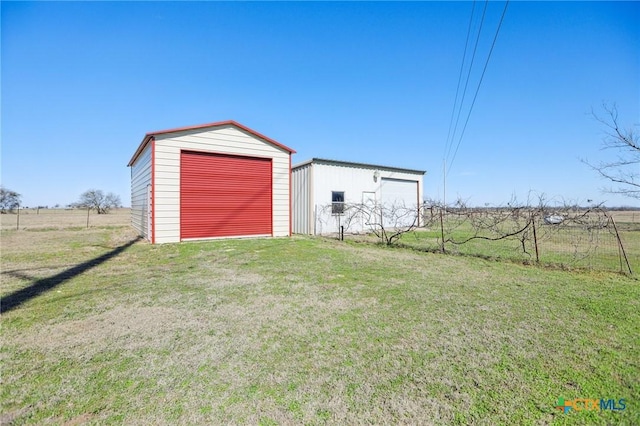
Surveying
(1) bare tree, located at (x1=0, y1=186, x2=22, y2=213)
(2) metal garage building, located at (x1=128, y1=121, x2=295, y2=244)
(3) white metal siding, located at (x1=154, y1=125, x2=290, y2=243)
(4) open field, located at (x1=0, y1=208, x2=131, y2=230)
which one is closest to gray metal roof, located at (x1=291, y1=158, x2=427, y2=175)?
(2) metal garage building, located at (x1=128, y1=121, x2=295, y2=244)

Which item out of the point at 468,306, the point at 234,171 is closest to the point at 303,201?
the point at 234,171

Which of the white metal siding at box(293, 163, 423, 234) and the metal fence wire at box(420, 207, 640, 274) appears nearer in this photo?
the metal fence wire at box(420, 207, 640, 274)

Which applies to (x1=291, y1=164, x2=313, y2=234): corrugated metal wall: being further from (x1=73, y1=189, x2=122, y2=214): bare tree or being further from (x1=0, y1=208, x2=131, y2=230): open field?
(x1=73, y1=189, x2=122, y2=214): bare tree

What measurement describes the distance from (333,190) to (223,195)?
5.69m

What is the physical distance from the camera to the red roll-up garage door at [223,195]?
31.2 feet

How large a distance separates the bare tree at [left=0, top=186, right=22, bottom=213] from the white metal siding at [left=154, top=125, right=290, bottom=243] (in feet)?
104

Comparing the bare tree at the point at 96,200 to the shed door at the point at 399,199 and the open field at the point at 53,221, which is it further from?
the shed door at the point at 399,199

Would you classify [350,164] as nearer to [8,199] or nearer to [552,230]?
[552,230]

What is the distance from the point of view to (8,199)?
28.8 meters

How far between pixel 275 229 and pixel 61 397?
30.2ft

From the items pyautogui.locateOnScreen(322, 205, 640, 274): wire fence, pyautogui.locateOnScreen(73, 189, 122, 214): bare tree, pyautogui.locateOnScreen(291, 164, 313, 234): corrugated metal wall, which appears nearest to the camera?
pyautogui.locateOnScreen(322, 205, 640, 274): wire fence

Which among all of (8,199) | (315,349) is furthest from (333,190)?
(8,199)

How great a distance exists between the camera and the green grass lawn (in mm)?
1836

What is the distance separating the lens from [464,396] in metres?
1.95
